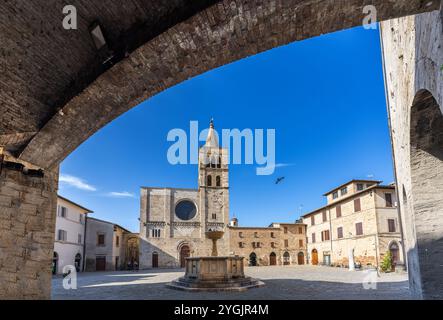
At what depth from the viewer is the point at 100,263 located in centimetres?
3406

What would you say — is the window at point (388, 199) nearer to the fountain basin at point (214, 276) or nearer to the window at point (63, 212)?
the fountain basin at point (214, 276)

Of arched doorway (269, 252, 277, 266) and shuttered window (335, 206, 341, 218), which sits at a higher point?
shuttered window (335, 206, 341, 218)

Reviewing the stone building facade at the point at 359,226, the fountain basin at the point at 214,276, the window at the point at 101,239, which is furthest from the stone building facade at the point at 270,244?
the fountain basin at the point at 214,276

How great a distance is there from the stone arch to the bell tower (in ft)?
113

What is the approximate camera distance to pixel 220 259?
13773 millimetres

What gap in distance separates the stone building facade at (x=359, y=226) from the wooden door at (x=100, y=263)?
78.1 ft

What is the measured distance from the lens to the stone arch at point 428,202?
597cm

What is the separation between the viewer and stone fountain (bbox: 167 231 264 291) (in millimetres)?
12898

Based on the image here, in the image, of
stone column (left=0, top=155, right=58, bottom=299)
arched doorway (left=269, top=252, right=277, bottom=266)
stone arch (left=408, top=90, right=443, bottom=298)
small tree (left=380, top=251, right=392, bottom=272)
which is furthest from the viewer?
arched doorway (left=269, top=252, right=277, bottom=266)

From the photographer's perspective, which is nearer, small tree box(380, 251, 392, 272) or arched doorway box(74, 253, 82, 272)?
small tree box(380, 251, 392, 272)

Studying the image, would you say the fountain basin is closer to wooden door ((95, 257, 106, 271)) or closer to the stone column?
the stone column

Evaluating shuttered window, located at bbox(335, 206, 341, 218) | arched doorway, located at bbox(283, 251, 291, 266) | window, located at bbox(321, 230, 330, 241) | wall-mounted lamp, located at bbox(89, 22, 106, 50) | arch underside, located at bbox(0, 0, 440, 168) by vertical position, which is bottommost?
arched doorway, located at bbox(283, 251, 291, 266)

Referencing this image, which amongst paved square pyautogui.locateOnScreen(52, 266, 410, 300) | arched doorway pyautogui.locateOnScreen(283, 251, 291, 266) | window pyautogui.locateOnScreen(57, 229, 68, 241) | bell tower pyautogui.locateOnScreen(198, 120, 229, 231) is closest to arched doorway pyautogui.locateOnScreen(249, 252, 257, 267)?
arched doorway pyautogui.locateOnScreen(283, 251, 291, 266)

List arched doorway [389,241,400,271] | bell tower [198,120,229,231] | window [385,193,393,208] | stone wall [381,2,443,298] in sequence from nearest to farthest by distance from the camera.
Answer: stone wall [381,2,443,298] < arched doorway [389,241,400,271] < window [385,193,393,208] < bell tower [198,120,229,231]
